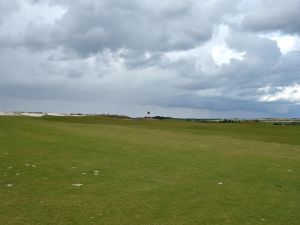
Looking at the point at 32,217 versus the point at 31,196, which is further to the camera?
the point at 31,196

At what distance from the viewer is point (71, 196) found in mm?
13039

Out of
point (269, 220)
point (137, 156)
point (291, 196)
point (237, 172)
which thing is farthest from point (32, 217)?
point (137, 156)

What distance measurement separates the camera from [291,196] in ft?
46.0

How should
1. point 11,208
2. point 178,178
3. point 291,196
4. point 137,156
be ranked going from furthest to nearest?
point 137,156 → point 178,178 → point 291,196 → point 11,208

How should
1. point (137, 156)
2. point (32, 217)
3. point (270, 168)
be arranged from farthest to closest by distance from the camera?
point (137, 156), point (270, 168), point (32, 217)

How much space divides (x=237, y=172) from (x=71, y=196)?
29.6 feet

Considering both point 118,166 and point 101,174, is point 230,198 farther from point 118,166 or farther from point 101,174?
point 118,166

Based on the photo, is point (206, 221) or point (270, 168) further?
point (270, 168)

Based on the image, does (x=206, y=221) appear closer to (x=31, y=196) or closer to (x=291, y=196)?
(x=291, y=196)

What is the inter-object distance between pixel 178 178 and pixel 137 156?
706cm

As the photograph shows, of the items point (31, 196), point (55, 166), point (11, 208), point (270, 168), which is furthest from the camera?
point (270, 168)

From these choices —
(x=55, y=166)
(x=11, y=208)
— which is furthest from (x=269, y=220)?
(x=55, y=166)

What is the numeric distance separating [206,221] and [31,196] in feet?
19.1

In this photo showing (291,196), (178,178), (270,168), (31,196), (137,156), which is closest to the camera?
(31,196)
